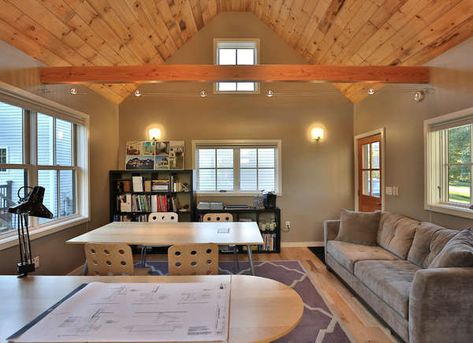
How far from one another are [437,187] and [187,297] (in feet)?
10.4

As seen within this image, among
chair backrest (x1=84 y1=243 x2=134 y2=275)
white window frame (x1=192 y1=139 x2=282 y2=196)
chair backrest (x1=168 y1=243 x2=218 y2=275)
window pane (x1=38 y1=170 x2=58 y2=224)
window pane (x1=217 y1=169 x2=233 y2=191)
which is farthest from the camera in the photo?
window pane (x1=217 y1=169 x2=233 y2=191)

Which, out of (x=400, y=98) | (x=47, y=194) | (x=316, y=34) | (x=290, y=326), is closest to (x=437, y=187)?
(x=400, y=98)

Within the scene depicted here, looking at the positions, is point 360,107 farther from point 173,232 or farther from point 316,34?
point 173,232

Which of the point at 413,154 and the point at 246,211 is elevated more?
the point at 413,154

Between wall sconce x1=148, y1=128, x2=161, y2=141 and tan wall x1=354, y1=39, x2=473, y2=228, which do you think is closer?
tan wall x1=354, y1=39, x2=473, y2=228

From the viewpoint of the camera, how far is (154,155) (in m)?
4.96

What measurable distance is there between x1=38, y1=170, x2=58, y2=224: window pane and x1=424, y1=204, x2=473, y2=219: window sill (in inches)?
176

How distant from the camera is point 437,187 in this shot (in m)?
3.18

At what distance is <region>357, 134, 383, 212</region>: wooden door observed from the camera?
434 cm

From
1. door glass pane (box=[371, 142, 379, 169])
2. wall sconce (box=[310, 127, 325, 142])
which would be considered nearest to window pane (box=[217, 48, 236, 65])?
wall sconce (box=[310, 127, 325, 142])

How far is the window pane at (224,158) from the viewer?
5.14 metres

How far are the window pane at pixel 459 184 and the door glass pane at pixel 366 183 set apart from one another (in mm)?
1626

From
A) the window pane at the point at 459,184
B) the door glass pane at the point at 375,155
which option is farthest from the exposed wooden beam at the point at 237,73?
the door glass pane at the point at 375,155

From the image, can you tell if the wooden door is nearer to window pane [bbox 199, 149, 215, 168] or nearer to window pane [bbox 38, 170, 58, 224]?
window pane [bbox 199, 149, 215, 168]
